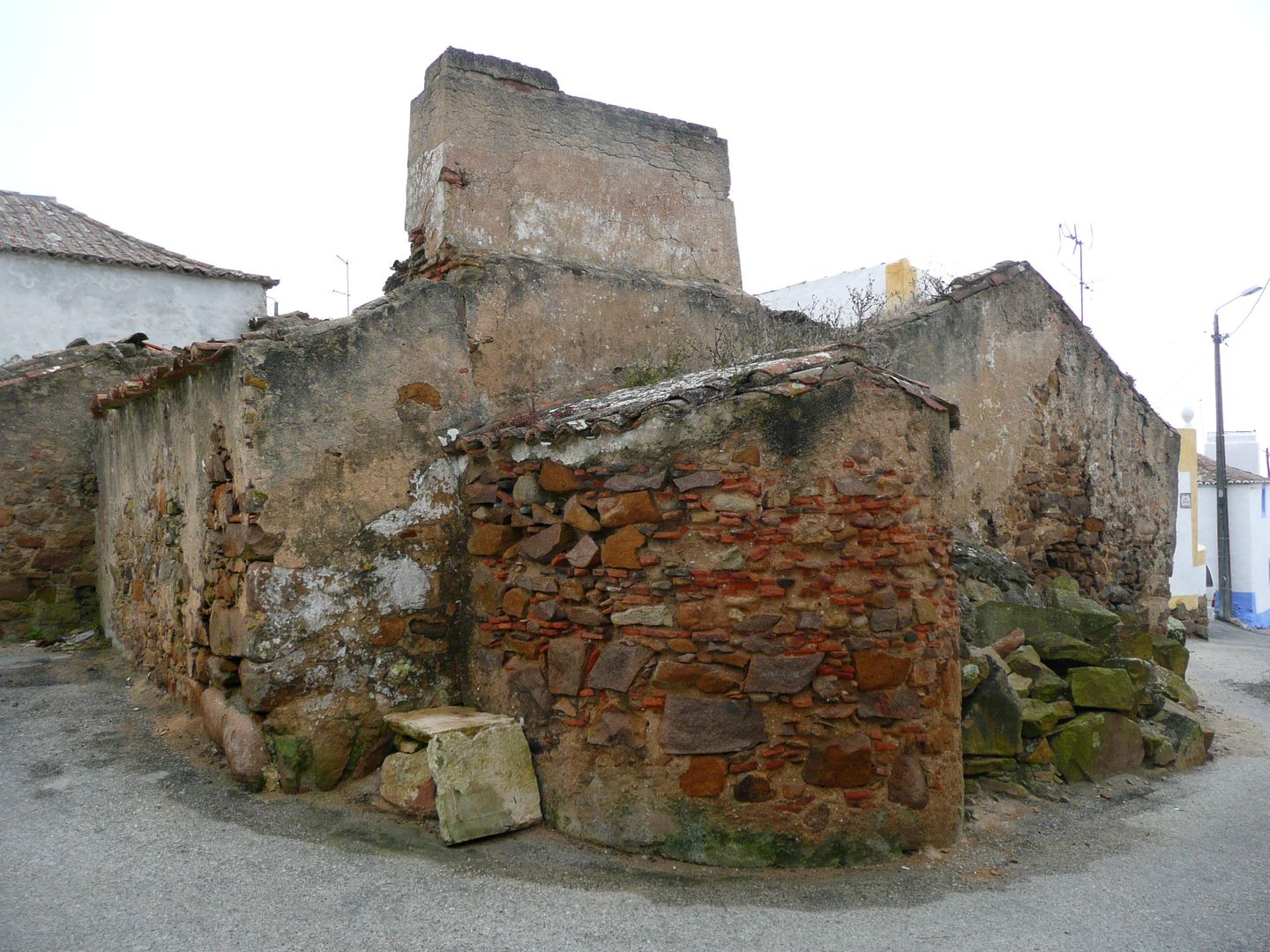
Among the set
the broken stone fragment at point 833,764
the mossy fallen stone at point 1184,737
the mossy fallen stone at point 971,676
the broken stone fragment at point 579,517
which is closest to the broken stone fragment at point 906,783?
the broken stone fragment at point 833,764

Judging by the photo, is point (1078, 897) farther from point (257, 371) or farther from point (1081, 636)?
point (257, 371)

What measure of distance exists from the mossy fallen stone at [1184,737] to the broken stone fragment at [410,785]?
5.08 meters

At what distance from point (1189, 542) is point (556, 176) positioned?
22.8 m

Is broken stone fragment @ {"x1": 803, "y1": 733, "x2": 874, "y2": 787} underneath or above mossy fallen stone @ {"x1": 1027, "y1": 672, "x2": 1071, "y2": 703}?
underneath

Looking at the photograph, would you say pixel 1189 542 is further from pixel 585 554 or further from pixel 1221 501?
pixel 585 554

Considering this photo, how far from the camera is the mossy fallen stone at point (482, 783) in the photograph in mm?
4844

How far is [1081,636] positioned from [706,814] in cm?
361

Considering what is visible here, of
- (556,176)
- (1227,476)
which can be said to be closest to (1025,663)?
(556,176)

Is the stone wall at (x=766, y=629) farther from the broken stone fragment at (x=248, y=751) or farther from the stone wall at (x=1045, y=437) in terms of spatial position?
the stone wall at (x=1045, y=437)

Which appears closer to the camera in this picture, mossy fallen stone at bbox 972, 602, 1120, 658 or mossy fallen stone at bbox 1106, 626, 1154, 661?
mossy fallen stone at bbox 972, 602, 1120, 658

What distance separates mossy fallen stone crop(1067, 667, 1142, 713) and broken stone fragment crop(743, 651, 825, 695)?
2661 millimetres

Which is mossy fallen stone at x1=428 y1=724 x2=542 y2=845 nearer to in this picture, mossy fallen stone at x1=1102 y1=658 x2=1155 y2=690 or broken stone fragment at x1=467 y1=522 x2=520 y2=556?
broken stone fragment at x1=467 y1=522 x2=520 y2=556

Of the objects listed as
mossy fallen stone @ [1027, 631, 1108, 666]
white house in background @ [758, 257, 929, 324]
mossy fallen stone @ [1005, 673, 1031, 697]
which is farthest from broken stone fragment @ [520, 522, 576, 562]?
white house in background @ [758, 257, 929, 324]

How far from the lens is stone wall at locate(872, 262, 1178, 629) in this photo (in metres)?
8.18
